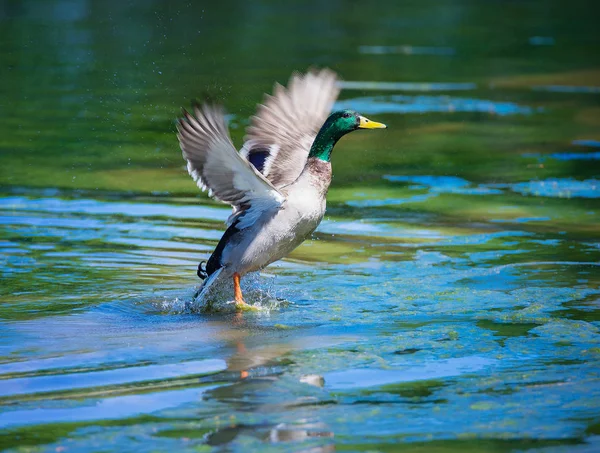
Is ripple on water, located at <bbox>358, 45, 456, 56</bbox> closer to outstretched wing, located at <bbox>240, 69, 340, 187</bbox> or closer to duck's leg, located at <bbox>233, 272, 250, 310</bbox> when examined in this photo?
outstretched wing, located at <bbox>240, 69, 340, 187</bbox>

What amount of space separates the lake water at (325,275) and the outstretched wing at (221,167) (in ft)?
2.52

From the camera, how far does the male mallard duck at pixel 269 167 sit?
789cm

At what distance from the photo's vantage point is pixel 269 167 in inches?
379

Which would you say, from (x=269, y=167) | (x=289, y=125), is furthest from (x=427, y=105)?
(x=269, y=167)

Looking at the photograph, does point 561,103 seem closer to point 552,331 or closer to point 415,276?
point 415,276

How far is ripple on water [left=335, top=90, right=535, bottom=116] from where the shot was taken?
17031 mm

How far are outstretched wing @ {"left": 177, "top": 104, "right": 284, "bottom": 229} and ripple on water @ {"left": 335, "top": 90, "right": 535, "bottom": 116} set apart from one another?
8273 millimetres

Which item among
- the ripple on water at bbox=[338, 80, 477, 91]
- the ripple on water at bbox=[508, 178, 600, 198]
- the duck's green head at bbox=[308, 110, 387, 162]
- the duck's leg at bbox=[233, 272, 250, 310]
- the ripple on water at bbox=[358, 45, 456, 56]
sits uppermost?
the ripple on water at bbox=[358, 45, 456, 56]

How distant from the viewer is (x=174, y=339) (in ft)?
24.7

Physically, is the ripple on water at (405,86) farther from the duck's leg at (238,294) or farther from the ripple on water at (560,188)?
Result: the duck's leg at (238,294)

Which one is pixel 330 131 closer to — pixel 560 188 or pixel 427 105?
pixel 560 188

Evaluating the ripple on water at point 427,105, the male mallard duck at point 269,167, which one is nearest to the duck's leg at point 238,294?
the male mallard duck at point 269,167

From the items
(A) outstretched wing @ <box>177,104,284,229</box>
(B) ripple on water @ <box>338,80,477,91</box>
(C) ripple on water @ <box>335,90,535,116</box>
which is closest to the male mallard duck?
(A) outstretched wing @ <box>177,104,284,229</box>

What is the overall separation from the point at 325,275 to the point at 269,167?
1.02 metres
